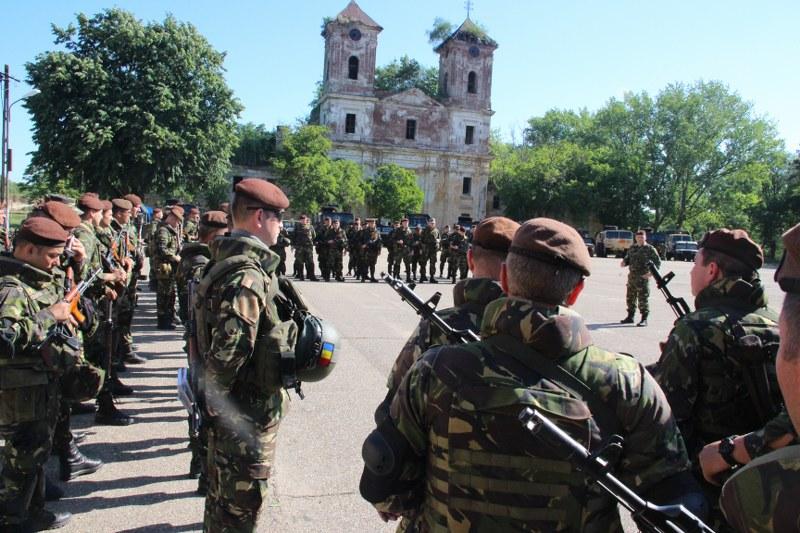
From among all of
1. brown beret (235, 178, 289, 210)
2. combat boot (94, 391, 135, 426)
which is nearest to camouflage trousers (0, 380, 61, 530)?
brown beret (235, 178, 289, 210)

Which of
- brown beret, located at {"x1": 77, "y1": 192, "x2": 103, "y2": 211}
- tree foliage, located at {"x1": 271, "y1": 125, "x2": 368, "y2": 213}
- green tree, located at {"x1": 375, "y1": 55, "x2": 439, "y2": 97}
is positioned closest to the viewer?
brown beret, located at {"x1": 77, "y1": 192, "x2": 103, "y2": 211}

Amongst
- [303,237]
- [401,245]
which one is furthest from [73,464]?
[401,245]

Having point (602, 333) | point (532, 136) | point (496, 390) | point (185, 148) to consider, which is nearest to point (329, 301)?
point (602, 333)

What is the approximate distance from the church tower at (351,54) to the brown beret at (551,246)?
56.9m

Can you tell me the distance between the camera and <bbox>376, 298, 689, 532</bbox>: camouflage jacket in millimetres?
1727

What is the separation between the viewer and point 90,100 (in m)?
25.0

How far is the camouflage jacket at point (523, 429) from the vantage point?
173 centimetres

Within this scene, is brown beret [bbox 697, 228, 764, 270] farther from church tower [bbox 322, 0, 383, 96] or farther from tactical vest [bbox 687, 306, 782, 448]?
church tower [bbox 322, 0, 383, 96]

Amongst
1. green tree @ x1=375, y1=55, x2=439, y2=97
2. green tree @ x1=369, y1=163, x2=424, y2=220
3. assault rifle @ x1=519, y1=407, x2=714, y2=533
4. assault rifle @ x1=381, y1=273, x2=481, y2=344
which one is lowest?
assault rifle @ x1=519, y1=407, x2=714, y2=533

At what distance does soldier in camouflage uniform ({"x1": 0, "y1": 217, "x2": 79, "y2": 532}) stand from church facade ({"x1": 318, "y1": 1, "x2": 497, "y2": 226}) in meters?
53.5

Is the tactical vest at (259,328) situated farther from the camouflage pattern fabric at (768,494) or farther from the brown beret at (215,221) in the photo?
the brown beret at (215,221)

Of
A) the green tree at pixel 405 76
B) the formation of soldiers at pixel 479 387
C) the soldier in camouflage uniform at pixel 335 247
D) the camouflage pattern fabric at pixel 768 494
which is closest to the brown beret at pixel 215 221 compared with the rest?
the formation of soldiers at pixel 479 387

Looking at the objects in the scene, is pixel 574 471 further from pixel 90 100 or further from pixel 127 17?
pixel 127 17

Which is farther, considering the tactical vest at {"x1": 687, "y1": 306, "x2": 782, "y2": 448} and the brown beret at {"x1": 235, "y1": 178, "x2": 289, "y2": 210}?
the brown beret at {"x1": 235, "y1": 178, "x2": 289, "y2": 210}
